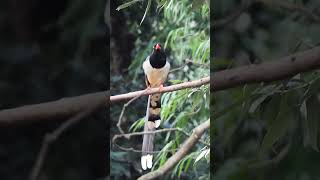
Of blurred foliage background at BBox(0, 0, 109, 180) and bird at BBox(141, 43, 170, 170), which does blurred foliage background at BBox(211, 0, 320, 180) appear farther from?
blurred foliage background at BBox(0, 0, 109, 180)

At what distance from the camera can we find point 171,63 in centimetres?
163

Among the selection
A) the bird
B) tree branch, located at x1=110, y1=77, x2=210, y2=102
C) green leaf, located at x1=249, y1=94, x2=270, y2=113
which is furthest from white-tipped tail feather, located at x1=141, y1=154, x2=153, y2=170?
green leaf, located at x1=249, y1=94, x2=270, y2=113

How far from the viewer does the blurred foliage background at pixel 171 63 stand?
1608mm

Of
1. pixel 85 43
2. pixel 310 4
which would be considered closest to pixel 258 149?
pixel 310 4

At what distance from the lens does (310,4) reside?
1.50 meters

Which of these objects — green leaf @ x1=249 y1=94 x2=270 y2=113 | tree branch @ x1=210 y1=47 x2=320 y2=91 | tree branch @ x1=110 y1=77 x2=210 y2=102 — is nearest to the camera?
tree branch @ x1=210 y1=47 x2=320 y2=91

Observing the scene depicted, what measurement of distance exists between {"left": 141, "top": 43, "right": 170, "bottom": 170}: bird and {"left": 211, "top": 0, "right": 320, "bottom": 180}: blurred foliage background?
14cm

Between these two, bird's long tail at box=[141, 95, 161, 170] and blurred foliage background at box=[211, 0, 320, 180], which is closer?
blurred foliage background at box=[211, 0, 320, 180]

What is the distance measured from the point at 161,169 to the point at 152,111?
0.16 m

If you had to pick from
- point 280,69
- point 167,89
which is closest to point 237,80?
point 280,69

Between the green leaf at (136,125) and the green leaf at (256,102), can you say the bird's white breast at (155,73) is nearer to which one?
the green leaf at (136,125)

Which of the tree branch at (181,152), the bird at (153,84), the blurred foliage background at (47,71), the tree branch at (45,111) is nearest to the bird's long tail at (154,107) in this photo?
the bird at (153,84)

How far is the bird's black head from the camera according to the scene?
1618 millimetres

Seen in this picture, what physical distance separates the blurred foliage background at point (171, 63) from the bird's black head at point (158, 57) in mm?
17
